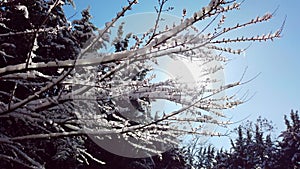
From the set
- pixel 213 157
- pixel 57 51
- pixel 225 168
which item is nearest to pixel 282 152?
pixel 225 168

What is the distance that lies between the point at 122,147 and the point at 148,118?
165 cm

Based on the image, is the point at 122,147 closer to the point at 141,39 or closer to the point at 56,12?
the point at 56,12

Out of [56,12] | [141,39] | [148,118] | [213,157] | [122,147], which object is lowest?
[213,157]

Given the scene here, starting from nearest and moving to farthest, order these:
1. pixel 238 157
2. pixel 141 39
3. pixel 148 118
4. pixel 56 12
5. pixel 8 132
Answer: pixel 141 39 < pixel 8 132 < pixel 56 12 < pixel 148 118 < pixel 238 157

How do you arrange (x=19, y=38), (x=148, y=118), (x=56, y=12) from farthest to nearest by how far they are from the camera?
(x=148, y=118) → (x=56, y=12) → (x=19, y=38)

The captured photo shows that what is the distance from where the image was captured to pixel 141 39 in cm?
260

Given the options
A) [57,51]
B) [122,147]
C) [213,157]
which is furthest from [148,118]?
[213,157]

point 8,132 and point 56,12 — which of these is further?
point 56,12

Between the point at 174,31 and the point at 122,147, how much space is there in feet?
24.1

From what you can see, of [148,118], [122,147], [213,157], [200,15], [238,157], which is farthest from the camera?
[213,157]

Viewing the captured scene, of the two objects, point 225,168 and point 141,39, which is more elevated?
point 141,39

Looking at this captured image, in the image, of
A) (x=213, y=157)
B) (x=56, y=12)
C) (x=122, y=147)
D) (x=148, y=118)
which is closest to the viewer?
(x=56, y=12)

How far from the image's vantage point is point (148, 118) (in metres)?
10.1

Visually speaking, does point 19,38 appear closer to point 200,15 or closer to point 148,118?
point 200,15
